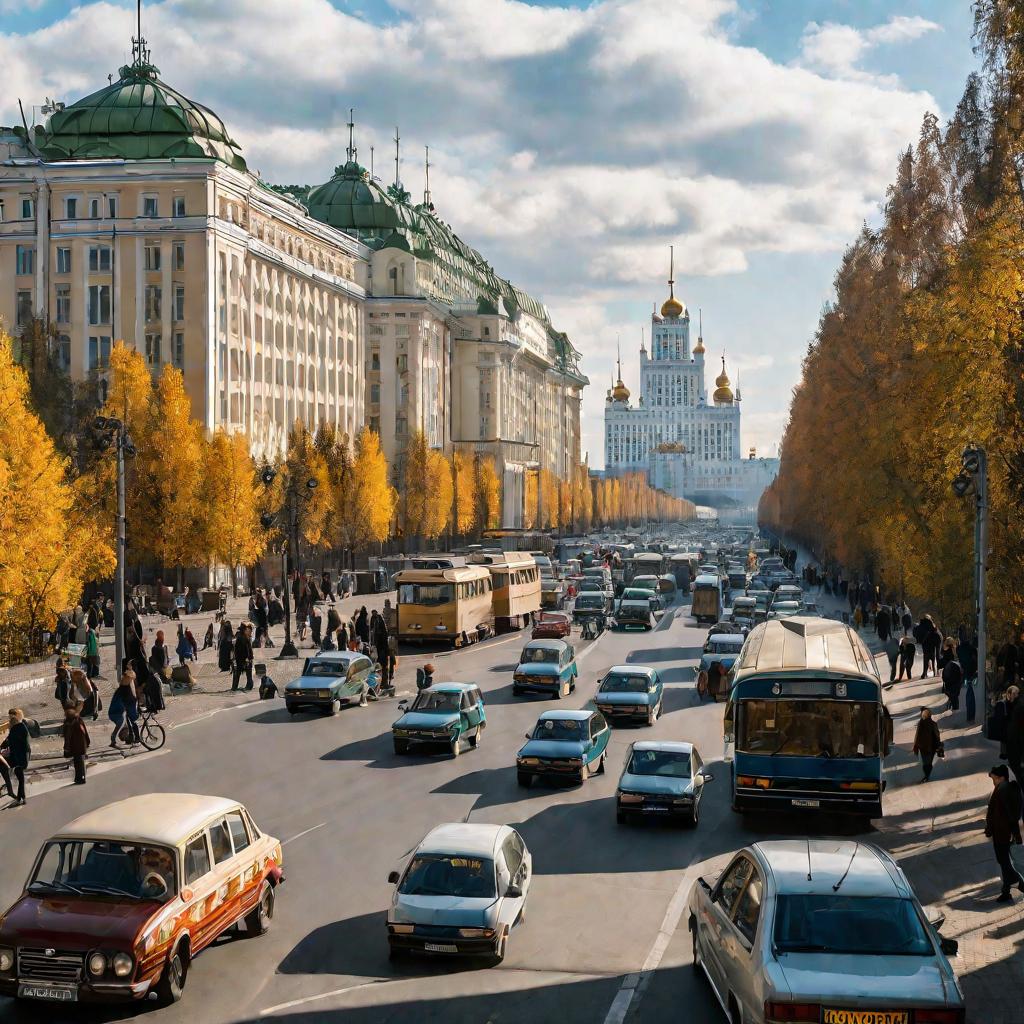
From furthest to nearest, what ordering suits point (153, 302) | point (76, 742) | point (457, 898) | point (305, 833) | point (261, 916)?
point (153, 302) < point (76, 742) < point (305, 833) < point (261, 916) < point (457, 898)

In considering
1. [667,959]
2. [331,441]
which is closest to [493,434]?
[331,441]

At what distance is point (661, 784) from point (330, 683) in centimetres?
1382

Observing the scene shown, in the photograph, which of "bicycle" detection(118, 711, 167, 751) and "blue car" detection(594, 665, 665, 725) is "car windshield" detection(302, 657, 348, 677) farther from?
"blue car" detection(594, 665, 665, 725)

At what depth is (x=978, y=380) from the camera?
25781 mm

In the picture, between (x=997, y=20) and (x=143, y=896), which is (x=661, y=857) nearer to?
(x=143, y=896)

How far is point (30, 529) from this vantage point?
35188 millimetres

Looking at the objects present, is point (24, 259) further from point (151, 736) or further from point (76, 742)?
point (76, 742)

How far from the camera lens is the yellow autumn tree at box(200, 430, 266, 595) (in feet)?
196

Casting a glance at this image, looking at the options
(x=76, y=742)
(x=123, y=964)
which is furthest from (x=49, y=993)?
(x=76, y=742)

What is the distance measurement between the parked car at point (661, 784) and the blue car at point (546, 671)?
13619 millimetres

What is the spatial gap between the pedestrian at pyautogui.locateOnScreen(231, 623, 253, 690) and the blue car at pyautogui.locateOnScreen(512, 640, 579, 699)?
273 inches

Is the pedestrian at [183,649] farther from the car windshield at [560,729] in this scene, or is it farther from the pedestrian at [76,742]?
the car windshield at [560,729]

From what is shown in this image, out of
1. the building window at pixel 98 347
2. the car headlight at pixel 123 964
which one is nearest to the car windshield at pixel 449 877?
the car headlight at pixel 123 964

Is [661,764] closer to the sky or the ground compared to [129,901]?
closer to the ground
